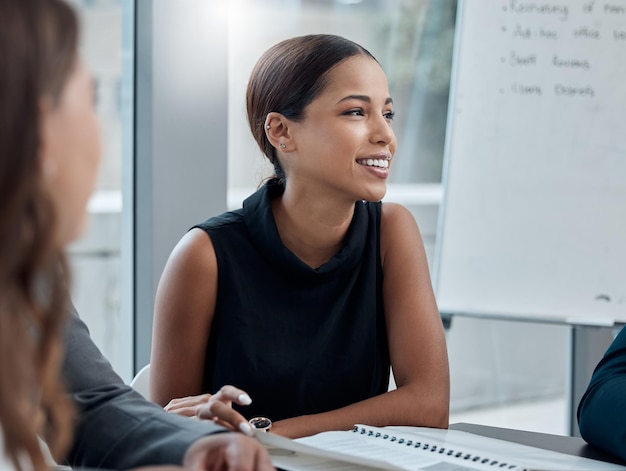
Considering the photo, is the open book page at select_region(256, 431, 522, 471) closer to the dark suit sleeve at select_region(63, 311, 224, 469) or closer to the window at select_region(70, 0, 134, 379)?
the dark suit sleeve at select_region(63, 311, 224, 469)

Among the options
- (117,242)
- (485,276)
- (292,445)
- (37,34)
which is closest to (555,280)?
(485,276)

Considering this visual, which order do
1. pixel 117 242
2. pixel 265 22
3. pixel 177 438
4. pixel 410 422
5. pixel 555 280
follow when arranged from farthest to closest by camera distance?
pixel 265 22
pixel 117 242
pixel 555 280
pixel 410 422
pixel 177 438

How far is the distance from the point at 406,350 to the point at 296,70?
670 millimetres

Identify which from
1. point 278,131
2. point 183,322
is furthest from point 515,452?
point 278,131

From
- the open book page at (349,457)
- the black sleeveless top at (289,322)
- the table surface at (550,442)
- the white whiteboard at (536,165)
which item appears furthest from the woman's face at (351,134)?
the white whiteboard at (536,165)

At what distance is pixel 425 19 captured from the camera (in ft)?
13.7

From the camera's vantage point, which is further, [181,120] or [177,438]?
[181,120]

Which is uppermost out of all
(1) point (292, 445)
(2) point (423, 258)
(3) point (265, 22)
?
(3) point (265, 22)

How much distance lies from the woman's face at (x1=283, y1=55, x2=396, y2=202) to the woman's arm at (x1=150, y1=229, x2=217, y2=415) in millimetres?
331

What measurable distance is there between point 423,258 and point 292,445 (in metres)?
0.89

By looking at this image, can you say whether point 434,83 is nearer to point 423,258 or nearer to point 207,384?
point 423,258

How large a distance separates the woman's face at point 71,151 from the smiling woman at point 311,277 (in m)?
1.02

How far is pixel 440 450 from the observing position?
1285 millimetres

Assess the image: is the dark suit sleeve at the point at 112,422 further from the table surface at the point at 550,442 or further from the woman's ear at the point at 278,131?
the woman's ear at the point at 278,131
